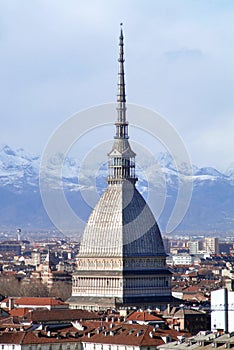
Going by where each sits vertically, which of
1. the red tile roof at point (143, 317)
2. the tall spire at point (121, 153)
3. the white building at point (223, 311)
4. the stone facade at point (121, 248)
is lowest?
the white building at point (223, 311)

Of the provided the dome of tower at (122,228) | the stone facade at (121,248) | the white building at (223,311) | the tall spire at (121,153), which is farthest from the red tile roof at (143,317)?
the tall spire at (121,153)

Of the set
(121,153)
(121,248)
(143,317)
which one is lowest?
(143,317)

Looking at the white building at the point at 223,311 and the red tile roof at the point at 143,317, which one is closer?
the white building at the point at 223,311

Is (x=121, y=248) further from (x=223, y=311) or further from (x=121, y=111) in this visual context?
(x=223, y=311)

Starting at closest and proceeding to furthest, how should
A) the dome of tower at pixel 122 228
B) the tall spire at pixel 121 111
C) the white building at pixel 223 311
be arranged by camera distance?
the white building at pixel 223 311 → the dome of tower at pixel 122 228 → the tall spire at pixel 121 111

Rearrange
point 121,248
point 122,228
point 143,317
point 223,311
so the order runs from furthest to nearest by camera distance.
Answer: point 121,248 < point 122,228 < point 143,317 < point 223,311

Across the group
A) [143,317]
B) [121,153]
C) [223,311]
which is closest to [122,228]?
[121,153]

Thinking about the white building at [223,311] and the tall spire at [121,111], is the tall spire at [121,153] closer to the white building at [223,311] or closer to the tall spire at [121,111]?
the tall spire at [121,111]

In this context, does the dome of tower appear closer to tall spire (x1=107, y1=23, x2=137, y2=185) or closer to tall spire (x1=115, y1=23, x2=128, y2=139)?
tall spire (x1=107, y1=23, x2=137, y2=185)

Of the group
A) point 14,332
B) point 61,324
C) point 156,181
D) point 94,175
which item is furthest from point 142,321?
point 156,181

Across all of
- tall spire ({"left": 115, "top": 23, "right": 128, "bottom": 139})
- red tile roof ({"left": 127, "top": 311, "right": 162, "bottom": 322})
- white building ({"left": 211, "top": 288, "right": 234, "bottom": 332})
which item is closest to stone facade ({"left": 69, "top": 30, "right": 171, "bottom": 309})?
tall spire ({"left": 115, "top": 23, "right": 128, "bottom": 139})

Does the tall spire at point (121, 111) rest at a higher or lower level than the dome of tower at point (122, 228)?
higher

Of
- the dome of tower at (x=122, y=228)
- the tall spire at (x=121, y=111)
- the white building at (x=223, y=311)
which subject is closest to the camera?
the white building at (x=223, y=311)

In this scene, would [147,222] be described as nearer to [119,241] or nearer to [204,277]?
[119,241]
